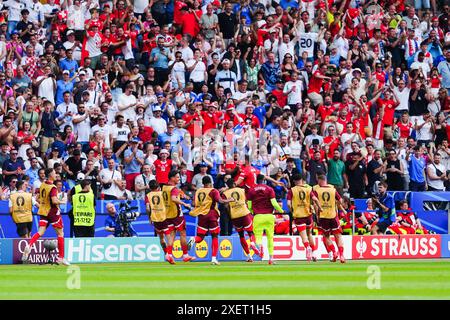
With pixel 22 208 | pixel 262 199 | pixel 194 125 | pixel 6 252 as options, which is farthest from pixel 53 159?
pixel 262 199

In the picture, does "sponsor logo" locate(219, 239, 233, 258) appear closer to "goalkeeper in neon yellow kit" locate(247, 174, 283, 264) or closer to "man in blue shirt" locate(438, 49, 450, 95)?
"goalkeeper in neon yellow kit" locate(247, 174, 283, 264)

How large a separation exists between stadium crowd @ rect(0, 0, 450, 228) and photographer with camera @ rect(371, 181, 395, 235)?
67 cm

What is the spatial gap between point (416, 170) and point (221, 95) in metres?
6.27

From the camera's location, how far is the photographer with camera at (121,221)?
33562mm

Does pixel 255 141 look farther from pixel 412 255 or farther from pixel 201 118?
pixel 412 255

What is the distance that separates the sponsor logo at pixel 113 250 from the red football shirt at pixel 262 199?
3.69 m

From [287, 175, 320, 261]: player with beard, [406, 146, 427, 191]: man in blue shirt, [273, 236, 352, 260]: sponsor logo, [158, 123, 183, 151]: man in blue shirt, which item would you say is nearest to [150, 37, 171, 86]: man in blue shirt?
[158, 123, 183, 151]: man in blue shirt

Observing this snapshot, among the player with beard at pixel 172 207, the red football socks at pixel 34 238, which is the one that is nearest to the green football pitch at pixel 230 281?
the red football socks at pixel 34 238

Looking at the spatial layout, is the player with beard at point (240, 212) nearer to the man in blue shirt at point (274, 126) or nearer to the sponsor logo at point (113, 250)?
the sponsor logo at point (113, 250)

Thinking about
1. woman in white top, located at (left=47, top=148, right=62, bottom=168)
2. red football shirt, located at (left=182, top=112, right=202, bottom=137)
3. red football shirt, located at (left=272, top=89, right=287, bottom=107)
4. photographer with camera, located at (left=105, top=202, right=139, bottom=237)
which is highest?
red football shirt, located at (left=272, top=89, right=287, bottom=107)

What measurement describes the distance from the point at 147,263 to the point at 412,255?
818 cm

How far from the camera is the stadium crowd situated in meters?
34.0
